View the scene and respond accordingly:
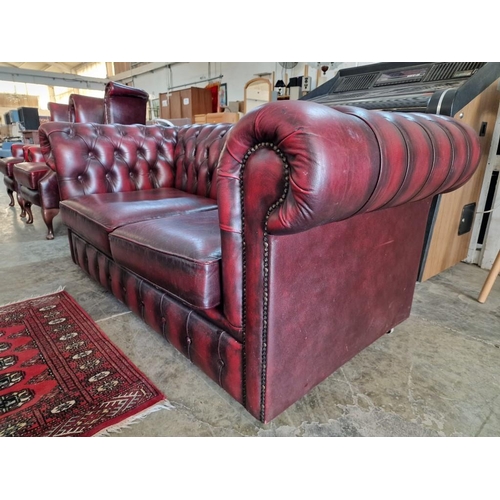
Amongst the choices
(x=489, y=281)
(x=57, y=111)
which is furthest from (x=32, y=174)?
(x=489, y=281)

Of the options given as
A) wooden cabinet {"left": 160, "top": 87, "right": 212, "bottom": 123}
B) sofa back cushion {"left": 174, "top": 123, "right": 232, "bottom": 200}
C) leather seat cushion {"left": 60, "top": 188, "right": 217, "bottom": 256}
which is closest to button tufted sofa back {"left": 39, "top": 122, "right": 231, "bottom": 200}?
sofa back cushion {"left": 174, "top": 123, "right": 232, "bottom": 200}

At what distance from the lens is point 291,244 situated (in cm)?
75

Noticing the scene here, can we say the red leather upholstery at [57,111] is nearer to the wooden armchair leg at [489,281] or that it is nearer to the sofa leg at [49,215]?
the sofa leg at [49,215]

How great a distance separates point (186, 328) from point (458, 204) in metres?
1.78

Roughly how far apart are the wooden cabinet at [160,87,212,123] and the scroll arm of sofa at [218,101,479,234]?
20.8 feet

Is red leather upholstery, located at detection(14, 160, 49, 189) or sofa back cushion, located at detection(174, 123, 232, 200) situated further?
red leather upholstery, located at detection(14, 160, 49, 189)

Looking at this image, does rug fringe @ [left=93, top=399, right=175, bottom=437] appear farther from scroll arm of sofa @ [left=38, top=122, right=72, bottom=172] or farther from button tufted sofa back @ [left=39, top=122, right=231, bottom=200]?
scroll arm of sofa @ [left=38, top=122, right=72, bottom=172]

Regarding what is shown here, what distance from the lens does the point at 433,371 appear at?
119cm

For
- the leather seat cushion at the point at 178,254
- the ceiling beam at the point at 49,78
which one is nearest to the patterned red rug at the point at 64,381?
the leather seat cushion at the point at 178,254

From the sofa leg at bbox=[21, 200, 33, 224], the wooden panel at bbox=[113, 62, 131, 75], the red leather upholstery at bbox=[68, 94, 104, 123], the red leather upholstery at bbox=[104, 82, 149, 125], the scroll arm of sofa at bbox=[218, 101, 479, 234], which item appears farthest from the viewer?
the wooden panel at bbox=[113, 62, 131, 75]

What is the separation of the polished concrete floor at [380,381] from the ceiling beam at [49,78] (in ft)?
40.4

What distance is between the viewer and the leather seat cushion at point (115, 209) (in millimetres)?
1423

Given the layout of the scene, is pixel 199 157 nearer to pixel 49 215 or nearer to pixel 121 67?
pixel 49 215

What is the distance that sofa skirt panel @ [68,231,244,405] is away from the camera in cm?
93
